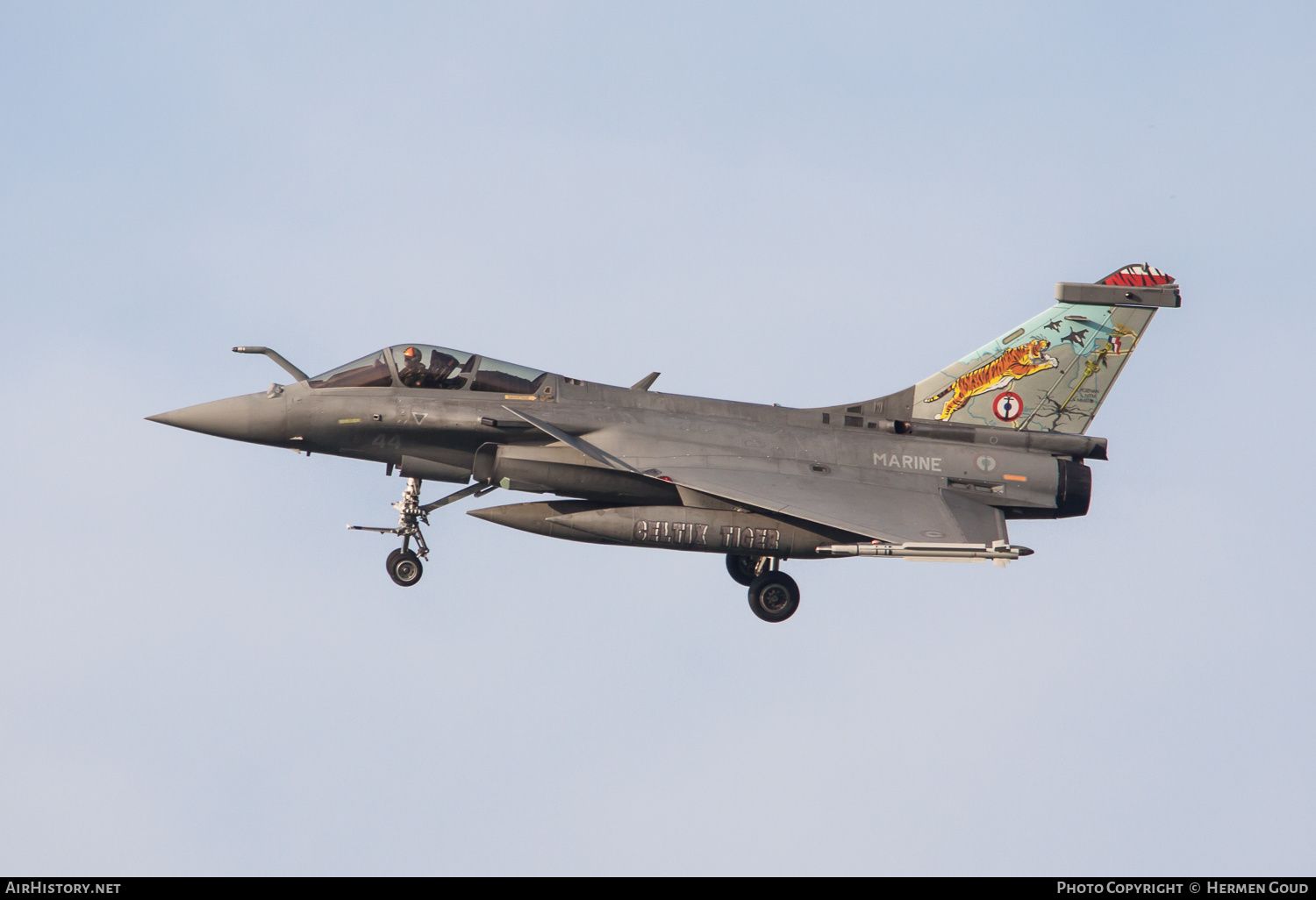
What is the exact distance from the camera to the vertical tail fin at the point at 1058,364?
79.0 feet

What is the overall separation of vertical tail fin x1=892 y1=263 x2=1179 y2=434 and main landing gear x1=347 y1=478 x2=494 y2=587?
25.3 feet

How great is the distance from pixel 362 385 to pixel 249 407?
5.41ft

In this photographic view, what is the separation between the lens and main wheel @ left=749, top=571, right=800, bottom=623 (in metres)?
22.8

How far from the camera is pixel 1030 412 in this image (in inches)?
945

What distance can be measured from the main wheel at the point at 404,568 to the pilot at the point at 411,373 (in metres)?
2.49

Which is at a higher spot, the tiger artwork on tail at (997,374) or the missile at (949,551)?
the tiger artwork on tail at (997,374)

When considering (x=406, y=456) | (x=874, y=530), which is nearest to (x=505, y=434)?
(x=406, y=456)

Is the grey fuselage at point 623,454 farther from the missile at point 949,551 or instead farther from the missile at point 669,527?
the missile at point 949,551

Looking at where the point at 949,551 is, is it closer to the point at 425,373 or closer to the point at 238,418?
the point at 425,373

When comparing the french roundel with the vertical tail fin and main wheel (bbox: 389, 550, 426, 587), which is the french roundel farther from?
main wheel (bbox: 389, 550, 426, 587)

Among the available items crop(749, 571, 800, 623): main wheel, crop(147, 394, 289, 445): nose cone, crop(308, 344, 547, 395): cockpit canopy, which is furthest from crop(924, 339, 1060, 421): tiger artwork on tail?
crop(147, 394, 289, 445): nose cone

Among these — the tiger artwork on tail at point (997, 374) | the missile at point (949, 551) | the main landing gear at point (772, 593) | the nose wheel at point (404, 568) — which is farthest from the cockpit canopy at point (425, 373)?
the tiger artwork on tail at point (997, 374)

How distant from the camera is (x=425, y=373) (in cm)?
2219

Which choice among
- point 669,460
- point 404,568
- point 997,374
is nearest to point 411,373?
point 404,568
